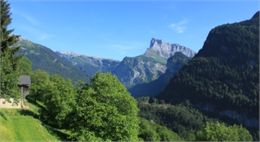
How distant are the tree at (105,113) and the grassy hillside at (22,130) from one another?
16.6 ft

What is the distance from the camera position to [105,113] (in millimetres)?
65812

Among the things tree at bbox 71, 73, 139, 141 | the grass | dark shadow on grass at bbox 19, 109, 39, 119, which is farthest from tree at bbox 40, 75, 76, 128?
the grass

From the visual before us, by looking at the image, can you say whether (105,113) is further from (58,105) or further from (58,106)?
(58,105)

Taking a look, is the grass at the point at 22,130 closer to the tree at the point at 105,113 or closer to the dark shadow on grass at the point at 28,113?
the dark shadow on grass at the point at 28,113

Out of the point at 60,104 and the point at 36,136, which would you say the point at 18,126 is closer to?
the point at 36,136

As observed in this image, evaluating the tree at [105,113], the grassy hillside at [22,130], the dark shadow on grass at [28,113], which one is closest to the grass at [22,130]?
the grassy hillside at [22,130]

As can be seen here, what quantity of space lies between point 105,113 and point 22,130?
12.4m

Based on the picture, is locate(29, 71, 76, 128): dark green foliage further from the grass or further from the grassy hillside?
the grassy hillside

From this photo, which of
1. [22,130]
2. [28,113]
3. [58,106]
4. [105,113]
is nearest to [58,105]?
[58,106]

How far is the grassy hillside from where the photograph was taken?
5056cm

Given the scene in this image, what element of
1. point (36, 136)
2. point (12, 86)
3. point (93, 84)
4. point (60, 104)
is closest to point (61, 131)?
point (60, 104)

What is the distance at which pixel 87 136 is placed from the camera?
212 ft

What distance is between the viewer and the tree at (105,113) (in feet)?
216

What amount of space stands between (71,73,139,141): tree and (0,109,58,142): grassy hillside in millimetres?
5052
